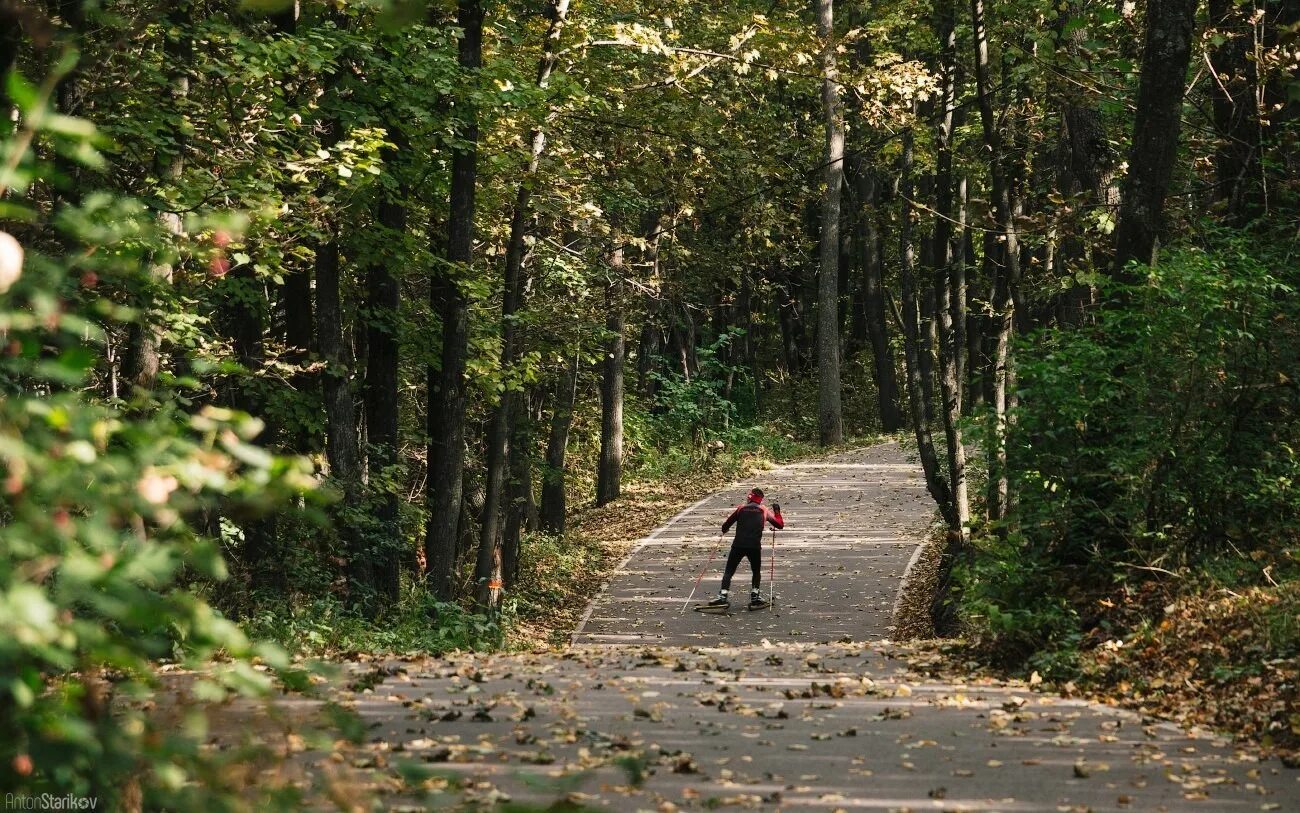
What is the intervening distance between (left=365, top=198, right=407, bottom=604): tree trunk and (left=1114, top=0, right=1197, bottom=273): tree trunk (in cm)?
919

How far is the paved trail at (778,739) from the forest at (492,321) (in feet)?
3.22

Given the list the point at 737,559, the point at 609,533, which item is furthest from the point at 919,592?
the point at 609,533

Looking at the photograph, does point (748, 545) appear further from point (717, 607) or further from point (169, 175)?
point (169, 175)

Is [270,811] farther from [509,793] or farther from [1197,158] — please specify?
[1197,158]

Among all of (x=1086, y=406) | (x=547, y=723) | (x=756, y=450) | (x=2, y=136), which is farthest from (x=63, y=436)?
(x=756, y=450)

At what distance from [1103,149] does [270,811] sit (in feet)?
51.1

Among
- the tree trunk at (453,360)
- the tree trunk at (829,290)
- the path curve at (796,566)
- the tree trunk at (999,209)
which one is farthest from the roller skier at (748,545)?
the tree trunk at (829,290)

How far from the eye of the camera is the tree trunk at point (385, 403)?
58.7 feet

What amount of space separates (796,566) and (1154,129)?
13.7 metres

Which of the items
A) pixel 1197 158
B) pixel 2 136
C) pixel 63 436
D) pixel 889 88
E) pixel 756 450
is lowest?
pixel 756 450

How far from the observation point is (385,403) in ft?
62.2

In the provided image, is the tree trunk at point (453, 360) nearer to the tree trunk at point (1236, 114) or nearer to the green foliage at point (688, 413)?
the tree trunk at point (1236, 114)

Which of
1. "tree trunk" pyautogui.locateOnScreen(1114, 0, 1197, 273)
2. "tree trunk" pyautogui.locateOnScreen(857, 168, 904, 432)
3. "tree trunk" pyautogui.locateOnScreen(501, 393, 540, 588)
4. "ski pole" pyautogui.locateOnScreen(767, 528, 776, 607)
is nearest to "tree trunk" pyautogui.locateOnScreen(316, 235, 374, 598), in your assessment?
"tree trunk" pyautogui.locateOnScreen(501, 393, 540, 588)

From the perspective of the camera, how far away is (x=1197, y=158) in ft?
49.3
